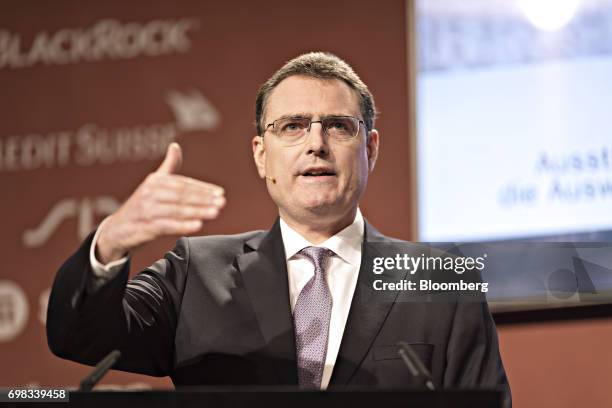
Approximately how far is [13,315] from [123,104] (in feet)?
3.36

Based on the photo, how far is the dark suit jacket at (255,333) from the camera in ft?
5.73

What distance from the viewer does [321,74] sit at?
2008 millimetres

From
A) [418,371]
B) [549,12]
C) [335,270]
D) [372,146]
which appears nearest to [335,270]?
[335,270]

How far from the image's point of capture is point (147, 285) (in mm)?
1916

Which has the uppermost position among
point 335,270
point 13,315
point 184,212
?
point 184,212

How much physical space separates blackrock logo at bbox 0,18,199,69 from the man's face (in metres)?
2.09

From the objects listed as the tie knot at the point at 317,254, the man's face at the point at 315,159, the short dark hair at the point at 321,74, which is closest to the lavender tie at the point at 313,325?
the tie knot at the point at 317,254

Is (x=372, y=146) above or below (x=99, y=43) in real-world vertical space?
below

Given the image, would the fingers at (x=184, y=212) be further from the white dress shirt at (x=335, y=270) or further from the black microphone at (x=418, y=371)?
the white dress shirt at (x=335, y=270)

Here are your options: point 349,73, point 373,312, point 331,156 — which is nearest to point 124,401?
point 373,312

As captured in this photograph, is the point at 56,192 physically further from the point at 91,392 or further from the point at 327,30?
the point at 91,392

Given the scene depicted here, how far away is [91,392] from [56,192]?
280cm

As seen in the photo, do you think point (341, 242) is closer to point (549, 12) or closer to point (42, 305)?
point (549, 12)

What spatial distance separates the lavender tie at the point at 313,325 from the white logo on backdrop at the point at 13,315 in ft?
7.85
